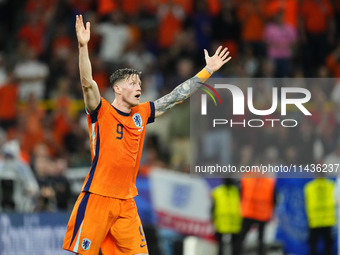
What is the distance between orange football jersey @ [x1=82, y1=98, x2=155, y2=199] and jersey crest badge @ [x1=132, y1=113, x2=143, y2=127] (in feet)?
0.32

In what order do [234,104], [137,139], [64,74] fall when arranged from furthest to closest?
1. [64,74]
2. [234,104]
3. [137,139]

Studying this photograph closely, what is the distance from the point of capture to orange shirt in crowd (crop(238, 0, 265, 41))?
1334cm

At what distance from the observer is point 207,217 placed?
10.8 m

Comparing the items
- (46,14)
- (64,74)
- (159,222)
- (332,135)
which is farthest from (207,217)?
(46,14)

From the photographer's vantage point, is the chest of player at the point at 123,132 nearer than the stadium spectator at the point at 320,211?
Yes

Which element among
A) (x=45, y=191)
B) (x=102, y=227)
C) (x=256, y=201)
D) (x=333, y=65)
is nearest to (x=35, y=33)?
(x=45, y=191)

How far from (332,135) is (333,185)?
2.94 ft

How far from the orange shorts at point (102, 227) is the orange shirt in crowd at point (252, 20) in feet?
27.0

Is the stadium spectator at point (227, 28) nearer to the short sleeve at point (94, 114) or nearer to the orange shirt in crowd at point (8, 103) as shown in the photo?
the orange shirt in crowd at point (8, 103)

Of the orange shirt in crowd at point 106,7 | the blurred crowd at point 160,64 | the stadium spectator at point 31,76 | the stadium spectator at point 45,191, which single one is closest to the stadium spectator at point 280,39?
the blurred crowd at point 160,64

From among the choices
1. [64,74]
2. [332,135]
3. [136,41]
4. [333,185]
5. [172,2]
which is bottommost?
[333,185]

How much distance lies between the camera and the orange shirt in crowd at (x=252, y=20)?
13336 mm

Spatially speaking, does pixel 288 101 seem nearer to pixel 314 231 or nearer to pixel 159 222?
pixel 314 231

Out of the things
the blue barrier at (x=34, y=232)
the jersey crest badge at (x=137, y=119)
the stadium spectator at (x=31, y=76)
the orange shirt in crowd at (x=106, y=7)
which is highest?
the orange shirt in crowd at (x=106, y=7)
